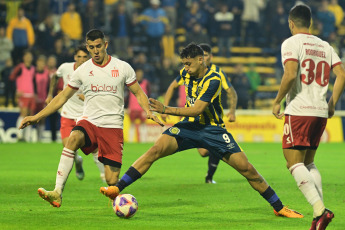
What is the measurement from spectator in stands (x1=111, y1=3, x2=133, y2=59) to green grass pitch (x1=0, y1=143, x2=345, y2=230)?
27.4 ft

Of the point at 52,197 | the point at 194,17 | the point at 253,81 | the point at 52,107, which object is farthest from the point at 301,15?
the point at 194,17

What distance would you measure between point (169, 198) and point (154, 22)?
15371 mm

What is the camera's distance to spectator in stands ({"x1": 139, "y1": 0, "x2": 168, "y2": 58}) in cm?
2469

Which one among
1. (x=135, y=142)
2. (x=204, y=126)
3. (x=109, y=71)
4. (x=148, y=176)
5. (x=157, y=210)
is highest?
(x=109, y=71)

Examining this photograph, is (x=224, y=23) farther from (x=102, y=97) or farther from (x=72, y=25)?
(x=102, y=97)

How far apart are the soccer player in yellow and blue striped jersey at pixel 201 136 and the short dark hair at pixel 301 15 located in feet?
5.37

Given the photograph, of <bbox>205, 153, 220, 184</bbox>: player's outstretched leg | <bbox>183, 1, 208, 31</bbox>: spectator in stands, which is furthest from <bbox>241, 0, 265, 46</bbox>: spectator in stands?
<bbox>205, 153, 220, 184</bbox>: player's outstretched leg

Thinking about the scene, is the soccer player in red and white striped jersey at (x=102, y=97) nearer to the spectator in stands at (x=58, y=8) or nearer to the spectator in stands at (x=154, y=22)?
the spectator in stands at (x=154, y=22)

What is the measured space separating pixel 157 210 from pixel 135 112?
13581 millimetres

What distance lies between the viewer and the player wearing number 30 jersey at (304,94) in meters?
6.99

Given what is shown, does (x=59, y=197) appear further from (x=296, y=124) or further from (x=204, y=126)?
(x=296, y=124)

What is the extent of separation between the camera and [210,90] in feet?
27.8

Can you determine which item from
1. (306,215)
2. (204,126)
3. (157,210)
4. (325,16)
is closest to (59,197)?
(157,210)

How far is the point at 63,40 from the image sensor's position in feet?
75.7
